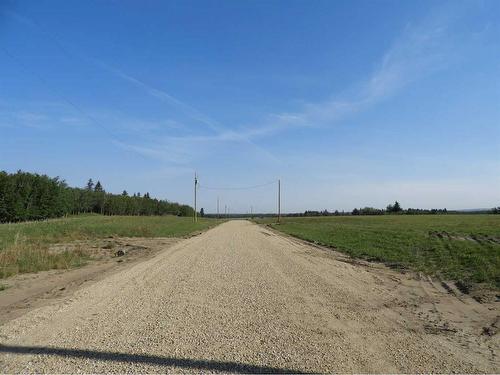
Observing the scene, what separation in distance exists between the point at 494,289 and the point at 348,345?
6831 mm

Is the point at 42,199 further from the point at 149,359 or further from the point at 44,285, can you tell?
the point at 149,359

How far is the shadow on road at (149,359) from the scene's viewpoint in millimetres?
5371

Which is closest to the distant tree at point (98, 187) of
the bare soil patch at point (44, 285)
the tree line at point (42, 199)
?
the tree line at point (42, 199)

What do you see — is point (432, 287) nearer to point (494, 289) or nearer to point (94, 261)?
point (494, 289)

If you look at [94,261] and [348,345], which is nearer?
[348,345]

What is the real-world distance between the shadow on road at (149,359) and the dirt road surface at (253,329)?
1cm

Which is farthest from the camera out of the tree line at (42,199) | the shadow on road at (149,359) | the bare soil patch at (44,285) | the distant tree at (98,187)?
the distant tree at (98,187)

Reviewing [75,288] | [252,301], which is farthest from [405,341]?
[75,288]

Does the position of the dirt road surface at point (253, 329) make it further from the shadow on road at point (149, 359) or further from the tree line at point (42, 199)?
the tree line at point (42, 199)

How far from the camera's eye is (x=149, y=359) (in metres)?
5.67

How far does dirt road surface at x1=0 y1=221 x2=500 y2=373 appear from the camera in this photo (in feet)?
18.4

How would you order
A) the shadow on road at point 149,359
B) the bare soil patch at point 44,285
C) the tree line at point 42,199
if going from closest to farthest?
1. the shadow on road at point 149,359
2. the bare soil patch at point 44,285
3. the tree line at point 42,199

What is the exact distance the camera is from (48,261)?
16.0 m

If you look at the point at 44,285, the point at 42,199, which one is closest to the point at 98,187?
the point at 42,199
